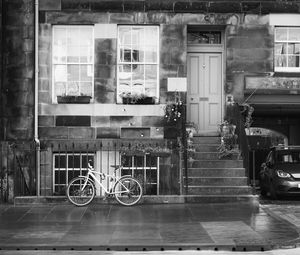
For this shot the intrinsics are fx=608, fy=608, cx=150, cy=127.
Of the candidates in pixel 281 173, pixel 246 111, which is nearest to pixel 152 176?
pixel 246 111

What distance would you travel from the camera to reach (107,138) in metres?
15.9

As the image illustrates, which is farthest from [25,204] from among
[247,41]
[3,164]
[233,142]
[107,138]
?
[247,41]

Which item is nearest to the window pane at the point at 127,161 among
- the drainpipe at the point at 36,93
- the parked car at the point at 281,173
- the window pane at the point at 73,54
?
the drainpipe at the point at 36,93

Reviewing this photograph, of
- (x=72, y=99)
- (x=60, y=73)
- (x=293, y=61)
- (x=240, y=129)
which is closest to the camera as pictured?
(x=240, y=129)

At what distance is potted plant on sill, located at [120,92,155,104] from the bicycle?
2598mm

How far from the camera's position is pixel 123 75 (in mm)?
16047

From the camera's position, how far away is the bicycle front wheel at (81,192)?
13.9 metres

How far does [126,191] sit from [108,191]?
0.46 m

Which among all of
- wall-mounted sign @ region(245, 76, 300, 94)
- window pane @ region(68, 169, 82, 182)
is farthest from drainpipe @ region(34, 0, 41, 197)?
wall-mounted sign @ region(245, 76, 300, 94)

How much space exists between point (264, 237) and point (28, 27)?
868 cm

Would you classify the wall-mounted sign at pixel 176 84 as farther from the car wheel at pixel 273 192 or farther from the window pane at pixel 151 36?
the car wheel at pixel 273 192

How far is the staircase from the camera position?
1426 cm

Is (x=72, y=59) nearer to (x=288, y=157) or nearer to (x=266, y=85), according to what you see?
(x=266, y=85)

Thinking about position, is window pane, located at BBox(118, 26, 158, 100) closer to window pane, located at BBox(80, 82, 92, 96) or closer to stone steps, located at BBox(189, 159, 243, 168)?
window pane, located at BBox(80, 82, 92, 96)
